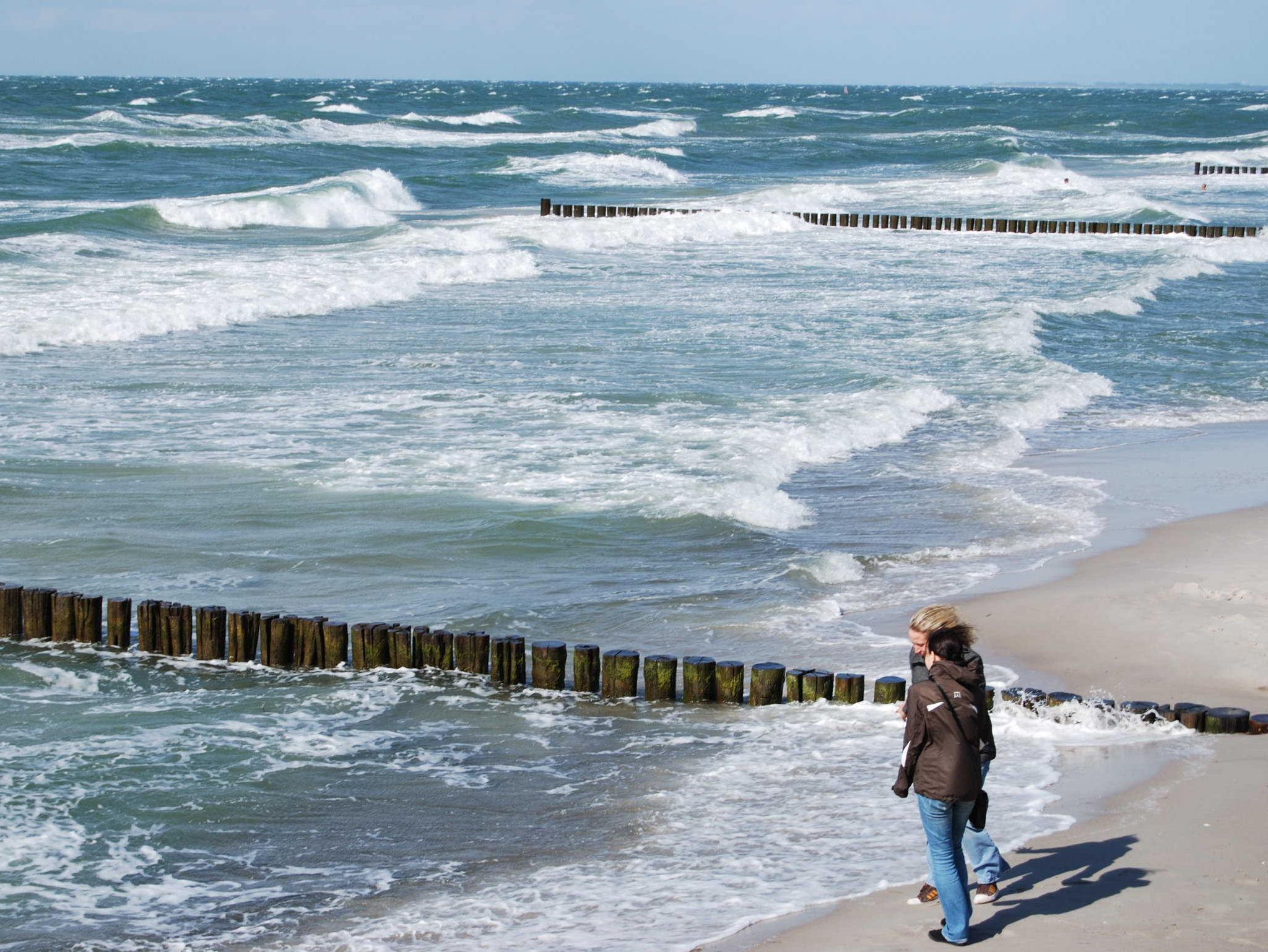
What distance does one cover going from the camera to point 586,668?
8.83m

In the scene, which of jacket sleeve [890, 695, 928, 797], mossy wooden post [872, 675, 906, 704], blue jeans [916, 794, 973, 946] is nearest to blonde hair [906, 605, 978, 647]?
jacket sleeve [890, 695, 928, 797]

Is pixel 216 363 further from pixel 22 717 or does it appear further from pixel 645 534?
pixel 22 717

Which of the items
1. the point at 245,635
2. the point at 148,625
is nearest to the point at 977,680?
the point at 245,635

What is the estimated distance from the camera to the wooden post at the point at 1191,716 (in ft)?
26.1

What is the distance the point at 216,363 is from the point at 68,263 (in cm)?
1065

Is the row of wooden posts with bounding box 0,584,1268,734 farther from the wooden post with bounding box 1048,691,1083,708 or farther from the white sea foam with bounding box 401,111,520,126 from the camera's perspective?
the white sea foam with bounding box 401,111,520,126

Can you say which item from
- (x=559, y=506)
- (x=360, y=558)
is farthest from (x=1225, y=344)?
(x=360, y=558)

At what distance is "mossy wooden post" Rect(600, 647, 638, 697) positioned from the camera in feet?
28.6

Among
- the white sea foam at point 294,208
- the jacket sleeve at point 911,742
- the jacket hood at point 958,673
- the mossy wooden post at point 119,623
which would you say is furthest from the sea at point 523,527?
the white sea foam at point 294,208

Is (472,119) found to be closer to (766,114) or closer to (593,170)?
(766,114)

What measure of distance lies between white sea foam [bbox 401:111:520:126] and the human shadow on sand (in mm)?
102716

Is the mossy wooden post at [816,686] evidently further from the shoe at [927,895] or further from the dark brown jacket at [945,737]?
the dark brown jacket at [945,737]

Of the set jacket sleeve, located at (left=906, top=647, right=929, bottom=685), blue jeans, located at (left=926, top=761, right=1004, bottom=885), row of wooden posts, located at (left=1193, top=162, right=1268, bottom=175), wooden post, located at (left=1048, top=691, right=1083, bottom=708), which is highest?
row of wooden posts, located at (left=1193, top=162, right=1268, bottom=175)

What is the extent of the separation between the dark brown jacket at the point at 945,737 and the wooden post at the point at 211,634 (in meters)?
5.28
